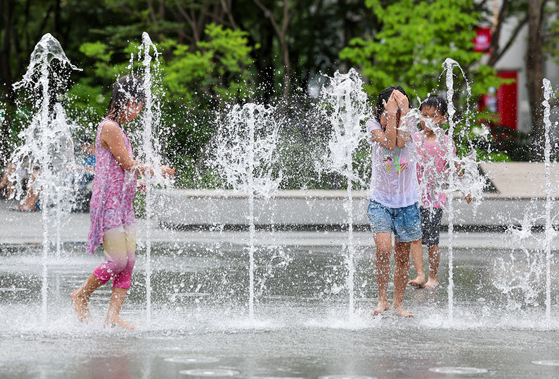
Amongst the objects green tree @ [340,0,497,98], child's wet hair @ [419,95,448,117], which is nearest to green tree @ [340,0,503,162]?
green tree @ [340,0,497,98]

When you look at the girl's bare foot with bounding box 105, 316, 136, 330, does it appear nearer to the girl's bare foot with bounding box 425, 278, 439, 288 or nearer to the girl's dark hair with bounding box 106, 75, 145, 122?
the girl's dark hair with bounding box 106, 75, 145, 122

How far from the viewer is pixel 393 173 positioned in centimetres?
619

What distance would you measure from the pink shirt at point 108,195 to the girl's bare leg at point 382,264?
1765 millimetres

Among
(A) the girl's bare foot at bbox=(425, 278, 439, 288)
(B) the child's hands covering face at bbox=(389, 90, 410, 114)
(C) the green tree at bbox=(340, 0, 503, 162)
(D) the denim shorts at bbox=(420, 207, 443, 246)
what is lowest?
(A) the girl's bare foot at bbox=(425, 278, 439, 288)

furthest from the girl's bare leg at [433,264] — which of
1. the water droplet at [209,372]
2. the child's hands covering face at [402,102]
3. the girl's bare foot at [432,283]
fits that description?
the water droplet at [209,372]

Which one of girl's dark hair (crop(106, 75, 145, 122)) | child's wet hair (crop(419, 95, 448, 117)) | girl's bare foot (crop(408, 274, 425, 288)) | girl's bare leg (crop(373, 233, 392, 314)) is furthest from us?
girl's bare foot (crop(408, 274, 425, 288))

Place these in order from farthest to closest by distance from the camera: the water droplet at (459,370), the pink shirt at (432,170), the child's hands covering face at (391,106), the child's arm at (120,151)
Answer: the pink shirt at (432,170), the child's hands covering face at (391,106), the child's arm at (120,151), the water droplet at (459,370)

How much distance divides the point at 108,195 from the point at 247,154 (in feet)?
30.7

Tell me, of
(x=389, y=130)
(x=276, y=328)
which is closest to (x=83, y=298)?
(x=276, y=328)

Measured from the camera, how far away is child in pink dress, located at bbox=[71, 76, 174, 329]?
553cm

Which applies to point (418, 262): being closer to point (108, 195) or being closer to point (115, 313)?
point (115, 313)

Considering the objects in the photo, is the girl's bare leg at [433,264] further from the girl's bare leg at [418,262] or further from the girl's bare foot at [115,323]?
the girl's bare foot at [115,323]

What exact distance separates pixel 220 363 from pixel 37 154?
11533 mm

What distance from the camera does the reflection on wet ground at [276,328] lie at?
14.8ft
